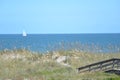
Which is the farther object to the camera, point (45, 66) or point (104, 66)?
point (45, 66)

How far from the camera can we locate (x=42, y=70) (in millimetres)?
28672

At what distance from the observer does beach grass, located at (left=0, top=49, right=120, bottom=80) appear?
2592cm

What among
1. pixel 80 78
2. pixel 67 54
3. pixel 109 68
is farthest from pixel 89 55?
pixel 80 78

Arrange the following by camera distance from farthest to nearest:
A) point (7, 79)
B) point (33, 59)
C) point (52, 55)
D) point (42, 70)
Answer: point (52, 55)
point (33, 59)
point (42, 70)
point (7, 79)

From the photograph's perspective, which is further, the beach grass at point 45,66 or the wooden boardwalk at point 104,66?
the wooden boardwalk at point 104,66

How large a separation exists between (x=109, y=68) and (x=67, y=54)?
8087 millimetres

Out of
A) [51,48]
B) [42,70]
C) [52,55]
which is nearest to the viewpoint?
[42,70]

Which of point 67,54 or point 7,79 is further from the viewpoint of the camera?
point 67,54

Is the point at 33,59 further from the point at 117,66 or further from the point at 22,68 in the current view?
the point at 117,66

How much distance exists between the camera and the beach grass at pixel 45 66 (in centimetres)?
2592

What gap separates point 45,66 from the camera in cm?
3053

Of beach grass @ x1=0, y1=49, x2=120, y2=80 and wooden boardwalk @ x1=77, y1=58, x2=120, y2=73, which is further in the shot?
wooden boardwalk @ x1=77, y1=58, x2=120, y2=73

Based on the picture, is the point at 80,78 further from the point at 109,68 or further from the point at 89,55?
the point at 89,55

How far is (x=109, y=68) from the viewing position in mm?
29906
